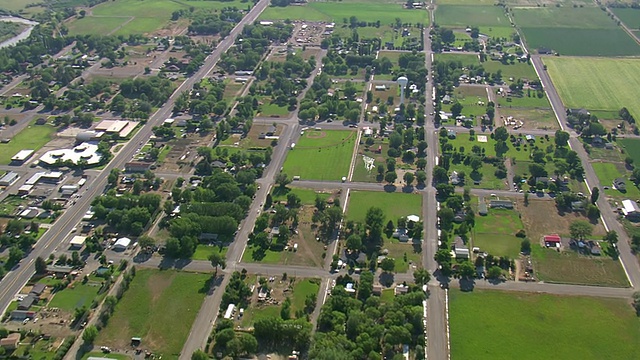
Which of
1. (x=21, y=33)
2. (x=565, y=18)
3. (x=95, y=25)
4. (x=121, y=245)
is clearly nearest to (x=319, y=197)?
(x=121, y=245)

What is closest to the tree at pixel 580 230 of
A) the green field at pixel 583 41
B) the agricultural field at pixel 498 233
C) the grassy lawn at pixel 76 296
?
the agricultural field at pixel 498 233

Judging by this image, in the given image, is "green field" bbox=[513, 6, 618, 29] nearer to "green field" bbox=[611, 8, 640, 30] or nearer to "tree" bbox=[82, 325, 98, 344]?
"green field" bbox=[611, 8, 640, 30]

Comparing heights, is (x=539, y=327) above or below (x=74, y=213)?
below

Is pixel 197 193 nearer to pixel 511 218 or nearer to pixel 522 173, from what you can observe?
pixel 511 218

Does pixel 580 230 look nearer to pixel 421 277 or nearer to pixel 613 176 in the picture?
pixel 613 176

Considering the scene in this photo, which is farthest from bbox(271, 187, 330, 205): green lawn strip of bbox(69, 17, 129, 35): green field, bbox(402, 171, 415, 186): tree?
bbox(69, 17, 129, 35): green field

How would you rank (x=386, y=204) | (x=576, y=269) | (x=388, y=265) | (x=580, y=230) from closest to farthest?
(x=388, y=265) → (x=576, y=269) → (x=580, y=230) → (x=386, y=204)
